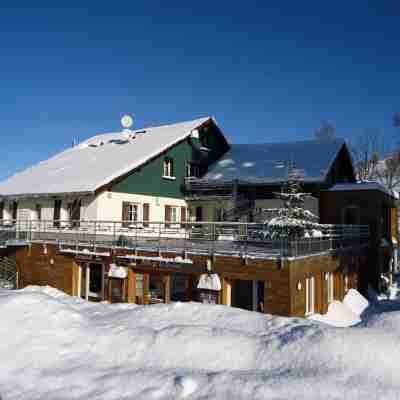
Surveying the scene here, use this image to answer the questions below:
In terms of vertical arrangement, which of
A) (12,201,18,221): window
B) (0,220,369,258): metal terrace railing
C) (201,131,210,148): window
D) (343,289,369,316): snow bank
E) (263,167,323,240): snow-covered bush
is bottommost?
(343,289,369,316): snow bank

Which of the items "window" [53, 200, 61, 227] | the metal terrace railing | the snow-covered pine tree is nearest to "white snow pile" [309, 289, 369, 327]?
the metal terrace railing

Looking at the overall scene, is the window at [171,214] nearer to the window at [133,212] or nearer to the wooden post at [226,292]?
the window at [133,212]

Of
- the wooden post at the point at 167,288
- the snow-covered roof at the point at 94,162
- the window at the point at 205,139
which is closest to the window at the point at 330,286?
the wooden post at the point at 167,288

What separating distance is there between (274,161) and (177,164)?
639 centimetres

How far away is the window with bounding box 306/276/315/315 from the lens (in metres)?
14.0

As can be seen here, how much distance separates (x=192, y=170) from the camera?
2706 centimetres

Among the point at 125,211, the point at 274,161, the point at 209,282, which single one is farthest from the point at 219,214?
the point at 209,282

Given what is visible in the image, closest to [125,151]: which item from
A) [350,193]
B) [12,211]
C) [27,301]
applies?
[12,211]

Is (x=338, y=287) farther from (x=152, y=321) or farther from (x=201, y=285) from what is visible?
(x=152, y=321)

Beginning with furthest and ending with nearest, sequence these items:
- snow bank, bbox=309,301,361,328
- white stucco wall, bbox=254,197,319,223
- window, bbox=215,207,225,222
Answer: window, bbox=215,207,225,222 < white stucco wall, bbox=254,197,319,223 < snow bank, bbox=309,301,361,328

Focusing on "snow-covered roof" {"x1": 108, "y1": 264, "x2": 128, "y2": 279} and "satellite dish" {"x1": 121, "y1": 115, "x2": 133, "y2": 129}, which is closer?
"snow-covered roof" {"x1": 108, "y1": 264, "x2": 128, "y2": 279}

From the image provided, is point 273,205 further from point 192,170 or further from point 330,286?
point 330,286

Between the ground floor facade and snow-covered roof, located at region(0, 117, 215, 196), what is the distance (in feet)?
13.8

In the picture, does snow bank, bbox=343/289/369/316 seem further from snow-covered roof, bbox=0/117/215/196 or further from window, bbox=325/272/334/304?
snow-covered roof, bbox=0/117/215/196
